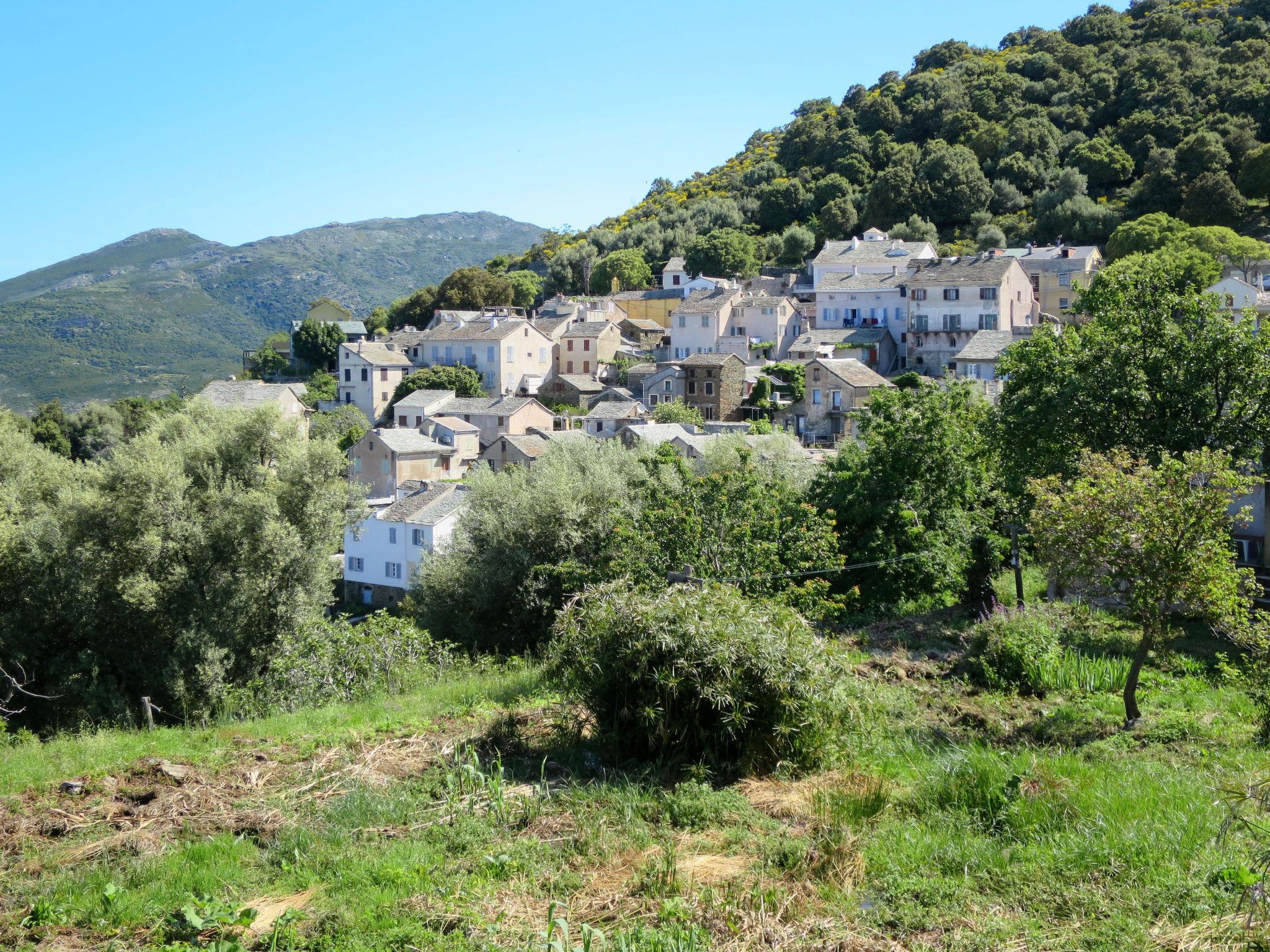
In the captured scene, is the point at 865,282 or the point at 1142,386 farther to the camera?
the point at 865,282

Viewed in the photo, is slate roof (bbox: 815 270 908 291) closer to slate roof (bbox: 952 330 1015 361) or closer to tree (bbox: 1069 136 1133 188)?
slate roof (bbox: 952 330 1015 361)

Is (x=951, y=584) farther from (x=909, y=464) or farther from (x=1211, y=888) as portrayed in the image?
(x=1211, y=888)

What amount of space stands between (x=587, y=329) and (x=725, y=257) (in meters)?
19.6

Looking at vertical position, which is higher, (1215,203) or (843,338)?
(1215,203)

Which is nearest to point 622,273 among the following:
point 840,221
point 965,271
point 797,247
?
point 797,247

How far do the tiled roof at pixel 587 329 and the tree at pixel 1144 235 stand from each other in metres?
35.7

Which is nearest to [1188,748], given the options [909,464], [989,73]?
[909,464]

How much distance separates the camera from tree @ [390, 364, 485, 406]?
220 feet

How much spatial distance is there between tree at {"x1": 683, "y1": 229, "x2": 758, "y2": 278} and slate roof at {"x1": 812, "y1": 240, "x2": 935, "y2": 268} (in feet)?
37.5

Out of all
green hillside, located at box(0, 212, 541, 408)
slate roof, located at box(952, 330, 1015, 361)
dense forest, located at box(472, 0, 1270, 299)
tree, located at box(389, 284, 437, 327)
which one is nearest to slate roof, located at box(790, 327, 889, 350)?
slate roof, located at box(952, 330, 1015, 361)

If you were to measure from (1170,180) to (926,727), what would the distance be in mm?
80202

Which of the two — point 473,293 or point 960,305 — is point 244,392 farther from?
point 960,305

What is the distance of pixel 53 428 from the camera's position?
60062mm

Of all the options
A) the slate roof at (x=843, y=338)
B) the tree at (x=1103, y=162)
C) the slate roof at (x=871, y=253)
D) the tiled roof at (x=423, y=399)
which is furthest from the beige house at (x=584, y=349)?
the tree at (x=1103, y=162)
